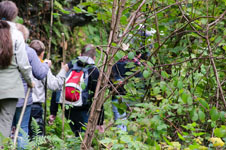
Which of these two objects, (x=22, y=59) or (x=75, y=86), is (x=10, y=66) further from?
(x=75, y=86)

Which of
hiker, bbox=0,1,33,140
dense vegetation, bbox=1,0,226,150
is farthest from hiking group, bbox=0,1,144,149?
dense vegetation, bbox=1,0,226,150

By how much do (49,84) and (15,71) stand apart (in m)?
0.54

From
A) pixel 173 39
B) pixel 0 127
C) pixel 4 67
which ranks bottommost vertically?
pixel 0 127

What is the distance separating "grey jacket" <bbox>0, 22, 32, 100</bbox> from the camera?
3.32 m

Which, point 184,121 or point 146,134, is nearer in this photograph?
point 146,134

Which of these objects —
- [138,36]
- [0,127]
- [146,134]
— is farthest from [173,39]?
[0,127]

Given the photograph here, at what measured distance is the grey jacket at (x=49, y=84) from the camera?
384 centimetres

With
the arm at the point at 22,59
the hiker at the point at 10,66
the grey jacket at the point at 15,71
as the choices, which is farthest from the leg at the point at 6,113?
the arm at the point at 22,59

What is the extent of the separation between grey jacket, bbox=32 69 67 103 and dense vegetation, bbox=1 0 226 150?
80 cm

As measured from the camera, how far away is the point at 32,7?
317 inches

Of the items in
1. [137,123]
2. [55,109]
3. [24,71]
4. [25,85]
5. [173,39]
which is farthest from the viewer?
[55,109]

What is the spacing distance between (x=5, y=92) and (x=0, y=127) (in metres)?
0.46

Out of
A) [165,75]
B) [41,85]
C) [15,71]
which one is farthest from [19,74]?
[165,75]

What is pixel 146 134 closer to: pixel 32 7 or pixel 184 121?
pixel 184 121
